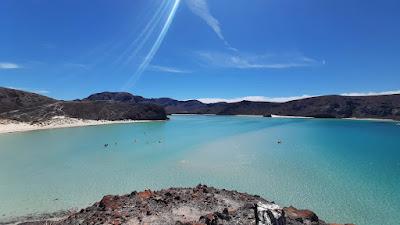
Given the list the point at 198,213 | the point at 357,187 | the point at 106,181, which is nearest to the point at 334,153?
the point at 357,187

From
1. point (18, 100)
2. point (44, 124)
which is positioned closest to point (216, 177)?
point (44, 124)

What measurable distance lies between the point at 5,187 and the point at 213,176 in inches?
612

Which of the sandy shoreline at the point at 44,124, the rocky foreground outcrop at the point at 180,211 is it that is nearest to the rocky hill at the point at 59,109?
the sandy shoreline at the point at 44,124

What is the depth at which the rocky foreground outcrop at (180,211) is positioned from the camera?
1227 centimetres

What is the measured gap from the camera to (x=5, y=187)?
81.9 feet

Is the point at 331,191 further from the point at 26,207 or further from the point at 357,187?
the point at 26,207

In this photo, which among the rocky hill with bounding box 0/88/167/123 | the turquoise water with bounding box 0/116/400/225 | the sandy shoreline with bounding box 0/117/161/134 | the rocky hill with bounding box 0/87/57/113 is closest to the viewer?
the turquoise water with bounding box 0/116/400/225

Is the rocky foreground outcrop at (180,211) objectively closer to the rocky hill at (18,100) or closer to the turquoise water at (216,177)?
the turquoise water at (216,177)

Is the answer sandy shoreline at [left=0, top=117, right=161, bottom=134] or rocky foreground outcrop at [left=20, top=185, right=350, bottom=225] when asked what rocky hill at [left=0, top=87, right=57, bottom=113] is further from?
rocky foreground outcrop at [left=20, top=185, right=350, bottom=225]

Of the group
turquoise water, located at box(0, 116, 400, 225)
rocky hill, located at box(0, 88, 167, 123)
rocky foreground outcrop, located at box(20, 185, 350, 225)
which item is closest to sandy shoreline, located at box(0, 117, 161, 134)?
rocky hill, located at box(0, 88, 167, 123)

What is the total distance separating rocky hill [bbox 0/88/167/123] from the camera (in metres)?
101

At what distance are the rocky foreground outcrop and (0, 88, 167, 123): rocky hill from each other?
88.7 m

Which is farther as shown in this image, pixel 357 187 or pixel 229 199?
pixel 357 187

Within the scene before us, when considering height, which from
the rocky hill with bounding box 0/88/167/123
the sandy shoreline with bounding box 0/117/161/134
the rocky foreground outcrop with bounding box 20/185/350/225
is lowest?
the rocky foreground outcrop with bounding box 20/185/350/225
